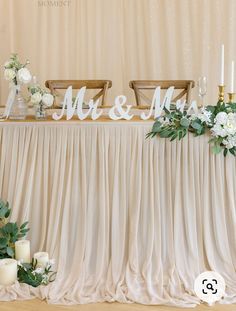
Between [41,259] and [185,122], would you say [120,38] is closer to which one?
[185,122]

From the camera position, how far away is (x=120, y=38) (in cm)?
418

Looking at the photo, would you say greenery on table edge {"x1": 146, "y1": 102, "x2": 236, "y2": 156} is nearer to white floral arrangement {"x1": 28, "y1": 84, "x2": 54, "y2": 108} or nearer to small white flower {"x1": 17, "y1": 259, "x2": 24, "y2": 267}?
white floral arrangement {"x1": 28, "y1": 84, "x2": 54, "y2": 108}

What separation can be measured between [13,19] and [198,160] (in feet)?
9.91

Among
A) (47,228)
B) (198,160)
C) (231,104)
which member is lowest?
(47,228)

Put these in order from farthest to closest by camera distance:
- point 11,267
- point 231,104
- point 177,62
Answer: point 177,62 < point 231,104 < point 11,267

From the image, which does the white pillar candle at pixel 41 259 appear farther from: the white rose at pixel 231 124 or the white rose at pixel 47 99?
the white rose at pixel 231 124

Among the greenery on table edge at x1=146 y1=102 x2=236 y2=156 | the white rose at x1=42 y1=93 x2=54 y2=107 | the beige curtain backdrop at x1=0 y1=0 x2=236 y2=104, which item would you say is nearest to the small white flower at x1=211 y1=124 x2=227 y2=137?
the greenery on table edge at x1=146 y1=102 x2=236 y2=156

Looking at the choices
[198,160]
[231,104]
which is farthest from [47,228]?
[231,104]

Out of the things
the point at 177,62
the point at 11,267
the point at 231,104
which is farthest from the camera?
the point at 177,62

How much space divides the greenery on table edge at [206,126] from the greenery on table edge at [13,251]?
0.88 m

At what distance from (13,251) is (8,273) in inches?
7.2

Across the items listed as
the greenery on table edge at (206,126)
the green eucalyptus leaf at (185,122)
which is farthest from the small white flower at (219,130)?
the green eucalyptus leaf at (185,122)

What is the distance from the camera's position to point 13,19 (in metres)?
4.32

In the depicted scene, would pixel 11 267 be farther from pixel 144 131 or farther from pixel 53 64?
pixel 53 64
